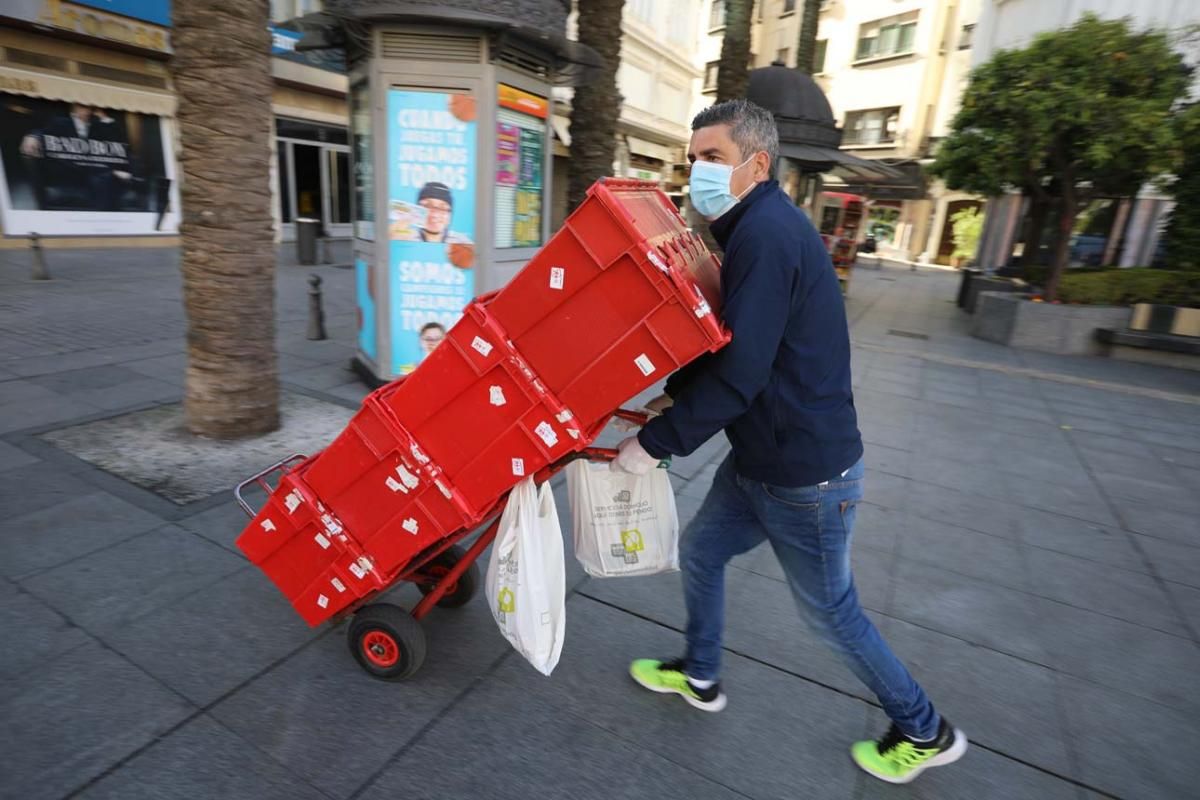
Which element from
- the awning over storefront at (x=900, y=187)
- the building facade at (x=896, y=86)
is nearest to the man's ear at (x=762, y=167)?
the building facade at (x=896, y=86)

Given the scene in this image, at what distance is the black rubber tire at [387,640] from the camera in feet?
8.36

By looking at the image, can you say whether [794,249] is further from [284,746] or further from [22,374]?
[22,374]

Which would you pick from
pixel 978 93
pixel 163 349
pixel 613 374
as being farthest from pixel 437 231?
pixel 978 93

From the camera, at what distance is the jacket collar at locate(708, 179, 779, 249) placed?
2115 millimetres

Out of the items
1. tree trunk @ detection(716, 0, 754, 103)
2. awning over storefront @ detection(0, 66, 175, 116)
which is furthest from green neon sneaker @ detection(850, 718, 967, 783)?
awning over storefront @ detection(0, 66, 175, 116)

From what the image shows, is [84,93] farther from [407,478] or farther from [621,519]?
[621,519]

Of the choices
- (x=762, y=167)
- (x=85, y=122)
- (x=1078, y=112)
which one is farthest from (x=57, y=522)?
(x=85, y=122)

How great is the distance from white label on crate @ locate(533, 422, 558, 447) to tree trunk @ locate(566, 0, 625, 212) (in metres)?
5.18

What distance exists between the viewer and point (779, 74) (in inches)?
535

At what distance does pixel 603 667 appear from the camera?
2.87m

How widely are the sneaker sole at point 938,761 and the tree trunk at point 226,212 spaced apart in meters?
4.50

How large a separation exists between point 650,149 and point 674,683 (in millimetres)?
30715

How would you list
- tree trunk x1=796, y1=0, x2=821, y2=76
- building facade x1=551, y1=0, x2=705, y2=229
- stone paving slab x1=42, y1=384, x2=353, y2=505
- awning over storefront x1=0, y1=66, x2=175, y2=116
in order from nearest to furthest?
1. stone paving slab x1=42, y1=384, x2=353, y2=505
2. awning over storefront x1=0, y1=66, x2=175, y2=116
3. tree trunk x1=796, y1=0, x2=821, y2=76
4. building facade x1=551, y1=0, x2=705, y2=229

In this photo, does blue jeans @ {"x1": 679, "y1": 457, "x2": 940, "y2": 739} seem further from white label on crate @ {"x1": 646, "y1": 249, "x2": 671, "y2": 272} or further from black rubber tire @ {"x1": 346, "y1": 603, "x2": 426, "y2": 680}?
black rubber tire @ {"x1": 346, "y1": 603, "x2": 426, "y2": 680}
